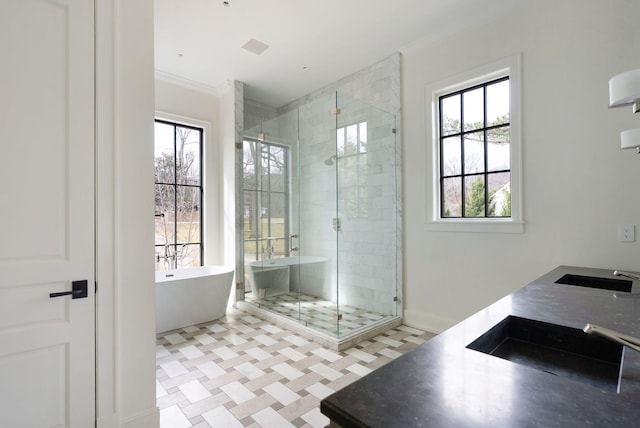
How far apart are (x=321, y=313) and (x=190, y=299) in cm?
148

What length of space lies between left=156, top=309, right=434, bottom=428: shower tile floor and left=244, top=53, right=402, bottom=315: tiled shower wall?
57 centimetres

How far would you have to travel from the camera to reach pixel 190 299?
11.4 feet

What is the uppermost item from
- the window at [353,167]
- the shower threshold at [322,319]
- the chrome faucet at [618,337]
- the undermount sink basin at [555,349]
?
the window at [353,167]

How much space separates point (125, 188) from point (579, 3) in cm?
342

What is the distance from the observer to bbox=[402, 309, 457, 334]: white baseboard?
3.11 meters

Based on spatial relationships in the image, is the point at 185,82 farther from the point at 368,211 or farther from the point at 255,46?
the point at 368,211

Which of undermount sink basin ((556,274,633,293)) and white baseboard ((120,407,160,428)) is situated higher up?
undermount sink basin ((556,274,633,293))

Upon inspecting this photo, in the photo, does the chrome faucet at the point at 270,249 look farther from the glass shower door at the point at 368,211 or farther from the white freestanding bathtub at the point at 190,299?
the glass shower door at the point at 368,211

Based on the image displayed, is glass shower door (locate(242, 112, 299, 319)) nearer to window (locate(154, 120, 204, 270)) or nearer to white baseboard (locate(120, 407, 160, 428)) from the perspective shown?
window (locate(154, 120, 204, 270))

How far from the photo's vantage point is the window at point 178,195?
13.6ft

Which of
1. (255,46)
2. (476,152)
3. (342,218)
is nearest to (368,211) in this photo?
(342,218)

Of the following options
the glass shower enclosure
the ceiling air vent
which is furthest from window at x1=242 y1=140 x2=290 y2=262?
the ceiling air vent

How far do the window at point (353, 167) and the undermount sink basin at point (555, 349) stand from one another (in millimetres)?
2380

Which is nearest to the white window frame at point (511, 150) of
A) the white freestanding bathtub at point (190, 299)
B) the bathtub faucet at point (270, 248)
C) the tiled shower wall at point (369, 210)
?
the tiled shower wall at point (369, 210)
